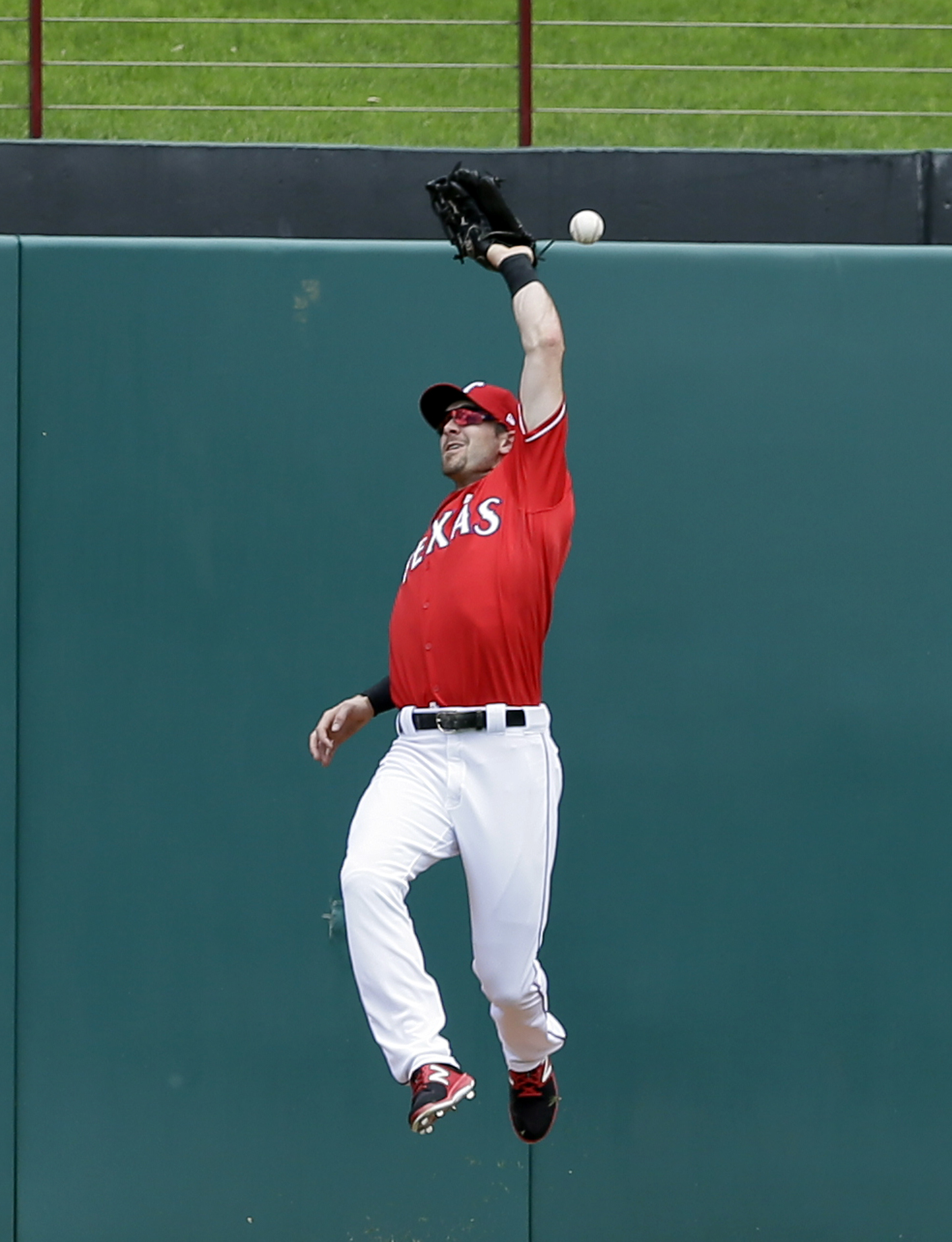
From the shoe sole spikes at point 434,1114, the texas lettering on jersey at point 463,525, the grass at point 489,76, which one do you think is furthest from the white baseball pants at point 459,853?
the grass at point 489,76

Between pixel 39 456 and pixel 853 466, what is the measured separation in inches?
101

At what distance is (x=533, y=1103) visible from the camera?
4.22 m

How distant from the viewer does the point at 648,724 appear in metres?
4.87

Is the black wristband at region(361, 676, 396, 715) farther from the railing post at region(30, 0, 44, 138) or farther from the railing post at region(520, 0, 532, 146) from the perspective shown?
the railing post at region(30, 0, 44, 138)

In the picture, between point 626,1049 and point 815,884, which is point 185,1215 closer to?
point 626,1049

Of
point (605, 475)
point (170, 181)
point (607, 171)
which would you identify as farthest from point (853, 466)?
point (170, 181)

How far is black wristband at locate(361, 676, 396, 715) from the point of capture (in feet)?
13.6

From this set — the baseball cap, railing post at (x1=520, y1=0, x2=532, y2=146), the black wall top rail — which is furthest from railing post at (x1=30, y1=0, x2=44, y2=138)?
the baseball cap

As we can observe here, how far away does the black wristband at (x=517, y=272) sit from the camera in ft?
12.3

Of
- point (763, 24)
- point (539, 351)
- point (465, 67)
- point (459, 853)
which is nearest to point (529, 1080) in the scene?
point (459, 853)

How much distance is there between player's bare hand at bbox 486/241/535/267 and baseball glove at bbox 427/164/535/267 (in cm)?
1

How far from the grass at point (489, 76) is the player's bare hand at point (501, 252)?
4524 mm

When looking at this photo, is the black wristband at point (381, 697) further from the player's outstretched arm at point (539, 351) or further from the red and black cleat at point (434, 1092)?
the red and black cleat at point (434, 1092)

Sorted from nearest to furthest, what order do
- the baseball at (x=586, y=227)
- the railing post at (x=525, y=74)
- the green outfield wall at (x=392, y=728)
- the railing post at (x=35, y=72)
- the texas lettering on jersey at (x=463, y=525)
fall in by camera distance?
the baseball at (x=586, y=227) → the texas lettering on jersey at (x=463, y=525) → the green outfield wall at (x=392, y=728) → the railing post at (x=35, y=72) → the railing post at (x=525, y=74)
